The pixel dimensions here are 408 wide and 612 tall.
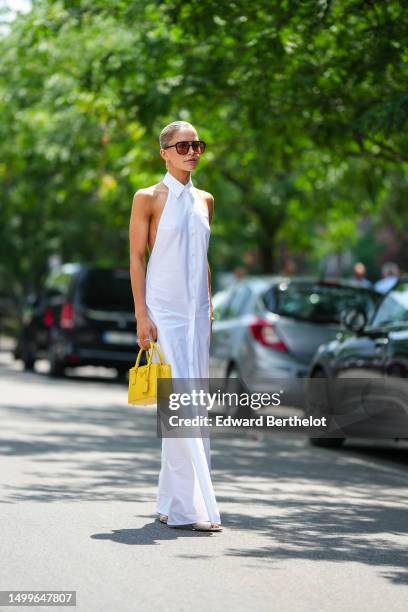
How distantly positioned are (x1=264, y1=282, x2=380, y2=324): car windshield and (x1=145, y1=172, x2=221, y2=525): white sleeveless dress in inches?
282

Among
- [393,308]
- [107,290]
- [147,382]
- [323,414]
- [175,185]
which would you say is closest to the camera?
[147,382]

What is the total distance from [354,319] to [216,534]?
15.9 ft

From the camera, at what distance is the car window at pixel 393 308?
11.5m

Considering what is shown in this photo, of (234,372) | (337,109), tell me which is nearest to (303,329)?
(234,372)

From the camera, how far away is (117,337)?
2250cm

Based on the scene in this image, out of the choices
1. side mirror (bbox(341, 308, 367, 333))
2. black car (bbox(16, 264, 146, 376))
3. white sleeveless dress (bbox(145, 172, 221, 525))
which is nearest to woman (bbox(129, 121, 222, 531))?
white sleeveless dress (bbox(145, 172, 221, 525))

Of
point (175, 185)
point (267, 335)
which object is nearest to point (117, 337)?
point (267, 335)

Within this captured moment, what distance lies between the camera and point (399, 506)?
8875 millimetres

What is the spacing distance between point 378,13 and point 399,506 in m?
5.00

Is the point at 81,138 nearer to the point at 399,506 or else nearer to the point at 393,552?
the point at 399,506

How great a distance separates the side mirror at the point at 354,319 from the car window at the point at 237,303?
10.6ft

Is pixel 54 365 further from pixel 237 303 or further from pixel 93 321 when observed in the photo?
pixel 237 303

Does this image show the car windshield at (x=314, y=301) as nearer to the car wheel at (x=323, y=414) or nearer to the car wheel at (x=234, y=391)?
the car wheel at (x=234, y=391)

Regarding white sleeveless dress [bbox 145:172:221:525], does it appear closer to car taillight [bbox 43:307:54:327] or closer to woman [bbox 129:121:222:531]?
woman [bbox 129:121:222:531]
